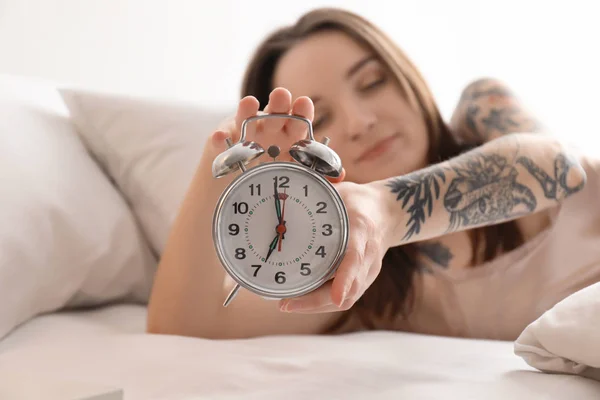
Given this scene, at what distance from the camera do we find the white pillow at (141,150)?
164 centimetres

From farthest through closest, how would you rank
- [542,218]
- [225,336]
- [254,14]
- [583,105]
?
[583,105], [254,14], [542,218], [225,336]

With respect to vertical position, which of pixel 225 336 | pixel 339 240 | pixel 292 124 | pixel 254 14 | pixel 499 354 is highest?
pixel 254 14

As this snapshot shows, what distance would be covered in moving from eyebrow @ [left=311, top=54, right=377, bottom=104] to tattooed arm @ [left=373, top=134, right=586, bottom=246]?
0.43m

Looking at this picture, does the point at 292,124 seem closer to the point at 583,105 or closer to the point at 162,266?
the point at 162,266

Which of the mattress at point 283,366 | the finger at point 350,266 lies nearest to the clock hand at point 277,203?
the finger at point 350,266

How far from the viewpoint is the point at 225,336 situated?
1.31m

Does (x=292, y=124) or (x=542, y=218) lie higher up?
(x=292, y=124)

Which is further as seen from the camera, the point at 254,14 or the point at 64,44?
the point at 254,14

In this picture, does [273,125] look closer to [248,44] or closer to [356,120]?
[356,120]

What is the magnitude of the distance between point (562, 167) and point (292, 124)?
2.35 feet

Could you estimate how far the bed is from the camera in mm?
876

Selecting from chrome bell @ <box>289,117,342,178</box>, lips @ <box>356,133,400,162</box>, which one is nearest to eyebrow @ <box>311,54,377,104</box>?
lips @ <box>356,133,400,162</box>

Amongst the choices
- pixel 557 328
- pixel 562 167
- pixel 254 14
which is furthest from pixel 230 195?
pixel 254 14

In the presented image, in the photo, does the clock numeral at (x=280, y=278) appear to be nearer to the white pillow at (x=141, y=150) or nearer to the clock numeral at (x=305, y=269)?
the clock numeral at (x=305, y=269)
